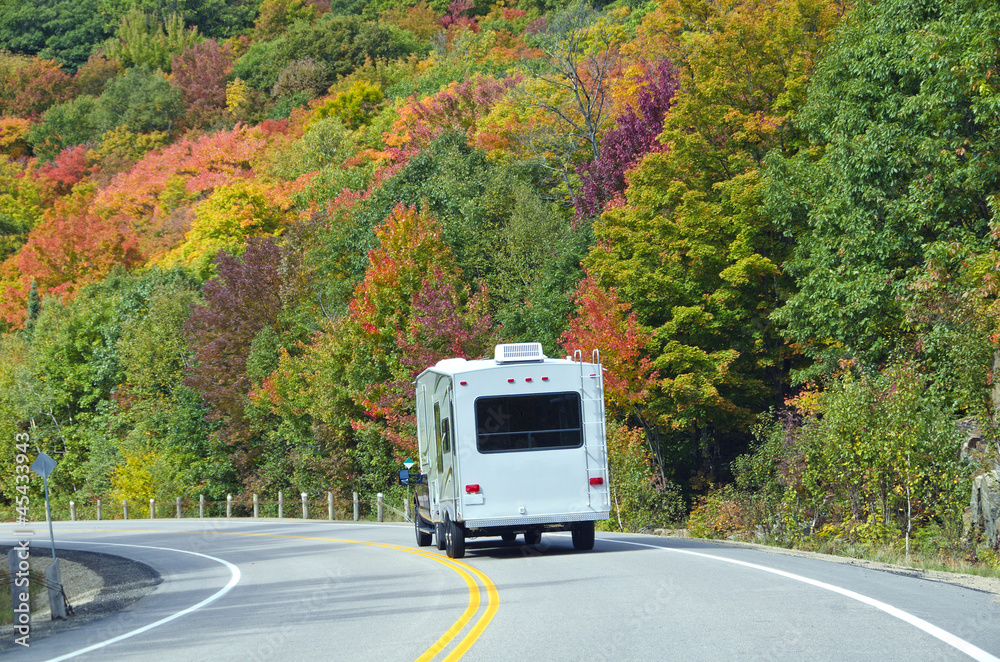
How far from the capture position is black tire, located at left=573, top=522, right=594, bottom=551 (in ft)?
55.1

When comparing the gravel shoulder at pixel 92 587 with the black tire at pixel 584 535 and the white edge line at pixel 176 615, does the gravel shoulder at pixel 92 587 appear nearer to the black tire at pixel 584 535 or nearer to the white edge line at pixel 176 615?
the white edge line at pixel 176 615

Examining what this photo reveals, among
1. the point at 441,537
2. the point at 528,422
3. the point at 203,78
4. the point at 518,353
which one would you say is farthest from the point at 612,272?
the point at 203,78

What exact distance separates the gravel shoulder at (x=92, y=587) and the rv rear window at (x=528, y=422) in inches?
241

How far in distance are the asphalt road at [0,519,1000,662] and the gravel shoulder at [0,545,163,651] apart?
488mm

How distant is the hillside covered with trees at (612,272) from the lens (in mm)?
23078

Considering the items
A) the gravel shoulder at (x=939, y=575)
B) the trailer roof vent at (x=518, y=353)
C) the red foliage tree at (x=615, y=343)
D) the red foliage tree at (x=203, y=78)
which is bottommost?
the gravel shoulder at (x=939, y=575)

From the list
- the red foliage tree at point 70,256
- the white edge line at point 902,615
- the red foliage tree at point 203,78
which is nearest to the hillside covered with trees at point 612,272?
the red foliage tree at point 70,256

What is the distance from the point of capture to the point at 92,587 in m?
19.4

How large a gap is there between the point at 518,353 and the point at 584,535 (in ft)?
10.9

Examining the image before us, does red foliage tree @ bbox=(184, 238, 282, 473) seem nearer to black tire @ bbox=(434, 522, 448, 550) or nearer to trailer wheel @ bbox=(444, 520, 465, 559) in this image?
black tire @ bbox=(434, 522, 448, 550)

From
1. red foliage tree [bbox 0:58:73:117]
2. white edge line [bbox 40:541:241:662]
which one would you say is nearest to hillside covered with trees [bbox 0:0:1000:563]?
white edge line [bbox 40:541:241:662]

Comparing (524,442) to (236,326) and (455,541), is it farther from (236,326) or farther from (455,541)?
(236,326)

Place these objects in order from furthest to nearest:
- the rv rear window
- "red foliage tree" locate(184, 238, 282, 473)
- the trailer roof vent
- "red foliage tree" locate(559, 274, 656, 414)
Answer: "red foliage tree" locate(184, 238, 282, 473) < "red foliage tree" locate(559, 274, 656, 414) < the trailer roof vent < the rv rear window

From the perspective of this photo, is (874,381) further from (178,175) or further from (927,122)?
(178,175)
